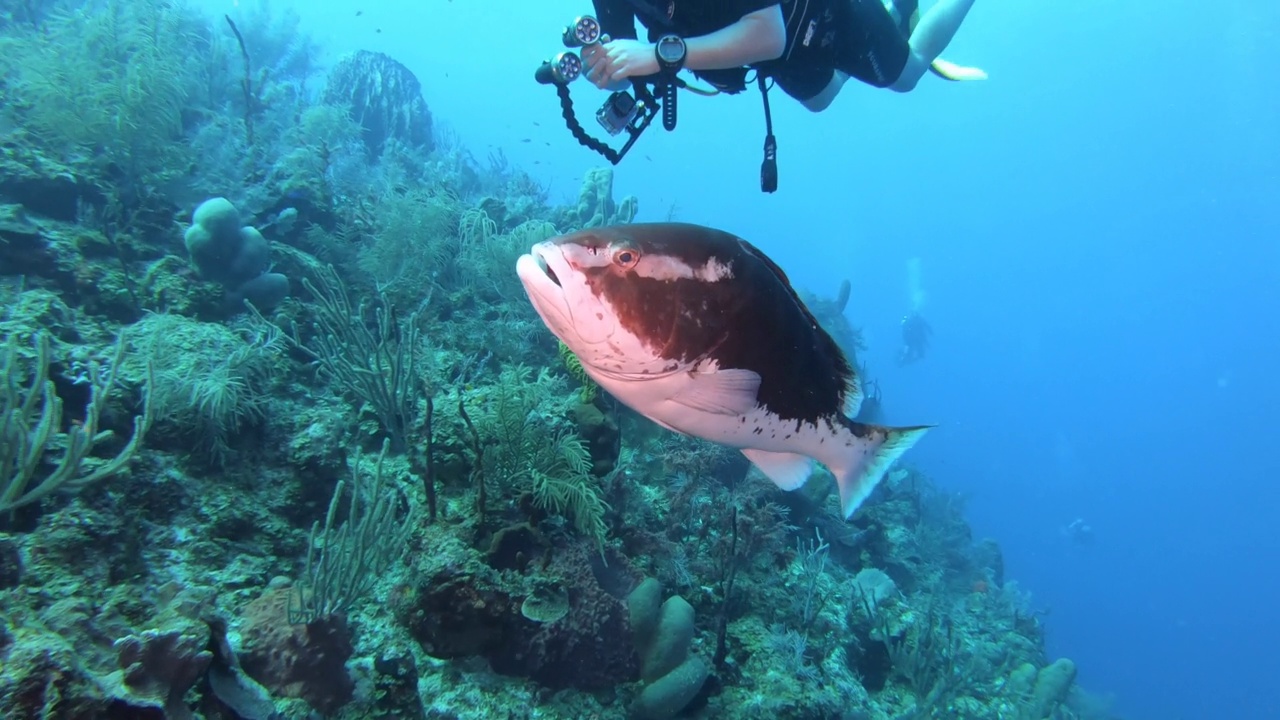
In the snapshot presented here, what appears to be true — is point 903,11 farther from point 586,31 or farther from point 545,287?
point 545,287

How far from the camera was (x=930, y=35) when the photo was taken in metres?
5.89

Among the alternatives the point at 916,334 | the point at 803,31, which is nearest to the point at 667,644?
the point at 803,31

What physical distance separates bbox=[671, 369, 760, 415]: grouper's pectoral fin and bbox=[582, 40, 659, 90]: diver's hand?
204cm

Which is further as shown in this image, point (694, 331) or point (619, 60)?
point (619, 60)

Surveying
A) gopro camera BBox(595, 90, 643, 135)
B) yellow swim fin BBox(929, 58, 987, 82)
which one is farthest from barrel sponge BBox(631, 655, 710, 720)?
yellow swim fin BBox(929, 58, 987, 82)

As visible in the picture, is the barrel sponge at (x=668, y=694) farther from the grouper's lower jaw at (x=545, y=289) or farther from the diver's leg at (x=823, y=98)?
the diver's leg at (x=823, y=98)

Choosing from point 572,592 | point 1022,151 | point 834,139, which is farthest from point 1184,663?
point 834,139

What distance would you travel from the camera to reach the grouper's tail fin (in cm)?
218

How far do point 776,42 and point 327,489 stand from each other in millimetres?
3880

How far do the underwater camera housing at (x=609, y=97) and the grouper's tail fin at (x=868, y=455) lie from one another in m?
2.15

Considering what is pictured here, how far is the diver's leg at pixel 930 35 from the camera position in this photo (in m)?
5.77

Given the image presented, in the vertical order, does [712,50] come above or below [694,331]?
above

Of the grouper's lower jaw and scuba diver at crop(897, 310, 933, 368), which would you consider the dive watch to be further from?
scuba diver at crop(897, 310, 933, 368)

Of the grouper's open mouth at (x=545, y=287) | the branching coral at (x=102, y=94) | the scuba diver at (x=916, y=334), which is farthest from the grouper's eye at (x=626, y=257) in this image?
the scuba diver at (x=916, y=334)
